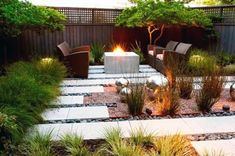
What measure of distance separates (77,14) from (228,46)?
192 inches

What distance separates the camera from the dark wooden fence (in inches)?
324

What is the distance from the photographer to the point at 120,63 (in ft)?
22.7

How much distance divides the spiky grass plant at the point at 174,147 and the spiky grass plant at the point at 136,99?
984 mm

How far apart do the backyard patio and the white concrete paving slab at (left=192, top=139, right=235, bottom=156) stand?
10 mm

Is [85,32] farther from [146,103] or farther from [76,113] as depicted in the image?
[76,113]

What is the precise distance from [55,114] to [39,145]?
4.00 feet

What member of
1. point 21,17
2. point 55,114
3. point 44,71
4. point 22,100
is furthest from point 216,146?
point 21,17

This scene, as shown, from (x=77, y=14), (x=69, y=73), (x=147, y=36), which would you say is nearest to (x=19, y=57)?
(x=77, y=14)

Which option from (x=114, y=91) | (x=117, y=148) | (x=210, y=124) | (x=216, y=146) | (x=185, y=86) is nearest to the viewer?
(x=117, y=148)

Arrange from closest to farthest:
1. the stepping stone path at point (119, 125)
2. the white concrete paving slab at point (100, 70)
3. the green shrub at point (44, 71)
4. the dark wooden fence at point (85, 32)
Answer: the stepping stone path at point (119, 125) → the green shrub at point (44, 71) → the white concrete paving slab at point (100, 70) → the dark wooden fence at point (85, 32)

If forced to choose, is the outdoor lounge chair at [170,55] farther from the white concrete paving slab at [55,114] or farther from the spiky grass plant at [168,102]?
the white concrete paving slab at [55,114]

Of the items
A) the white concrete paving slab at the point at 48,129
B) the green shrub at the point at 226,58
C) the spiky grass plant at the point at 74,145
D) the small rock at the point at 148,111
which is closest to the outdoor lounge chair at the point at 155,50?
the green shrub at the point at 226,58

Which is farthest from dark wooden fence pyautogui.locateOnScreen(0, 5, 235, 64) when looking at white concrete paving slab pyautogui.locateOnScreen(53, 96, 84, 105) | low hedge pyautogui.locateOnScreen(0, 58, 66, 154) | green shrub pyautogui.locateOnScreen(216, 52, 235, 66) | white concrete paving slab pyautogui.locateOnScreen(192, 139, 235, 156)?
white concrete paving slab pyautogui.locateOnScreen(192, 139, 235, 156)

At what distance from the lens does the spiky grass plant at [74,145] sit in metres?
2.58
